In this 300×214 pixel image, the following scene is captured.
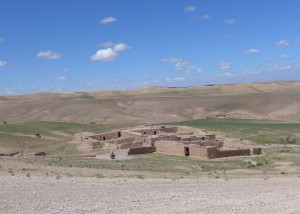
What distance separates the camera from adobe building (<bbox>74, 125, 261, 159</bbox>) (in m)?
41.9

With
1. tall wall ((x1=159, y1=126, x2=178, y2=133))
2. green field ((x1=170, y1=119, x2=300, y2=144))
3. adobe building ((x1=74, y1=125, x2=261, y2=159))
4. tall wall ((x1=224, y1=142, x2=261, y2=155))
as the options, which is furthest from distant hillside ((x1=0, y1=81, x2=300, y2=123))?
tall wall ((x1=224, y1=142, x2=261, y2=155))

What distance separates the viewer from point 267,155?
139ft

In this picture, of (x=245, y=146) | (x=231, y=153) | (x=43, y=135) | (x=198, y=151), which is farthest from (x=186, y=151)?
(x=43, y=135)

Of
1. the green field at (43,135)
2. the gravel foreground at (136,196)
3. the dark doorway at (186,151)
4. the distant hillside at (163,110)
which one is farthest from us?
the distant hillside at (163,110)

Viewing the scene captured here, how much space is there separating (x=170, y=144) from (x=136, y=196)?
28.4 meters

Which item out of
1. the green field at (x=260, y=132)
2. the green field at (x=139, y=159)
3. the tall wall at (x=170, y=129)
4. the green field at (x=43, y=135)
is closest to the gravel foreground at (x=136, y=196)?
the green field at (x=139, y=159)

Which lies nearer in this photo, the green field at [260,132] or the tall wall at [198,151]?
the tall wall at [198,151]

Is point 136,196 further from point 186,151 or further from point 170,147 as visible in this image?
point 170,147

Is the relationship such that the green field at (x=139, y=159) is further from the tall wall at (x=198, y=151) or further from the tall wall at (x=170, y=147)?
the tall wall at (x=198, y=151)

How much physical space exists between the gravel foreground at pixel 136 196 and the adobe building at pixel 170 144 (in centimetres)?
2131

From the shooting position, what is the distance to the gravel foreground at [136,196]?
1453 centimetres

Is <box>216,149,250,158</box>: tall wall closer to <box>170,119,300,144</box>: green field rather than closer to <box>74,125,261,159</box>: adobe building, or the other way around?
<box>74,125,261,159</box>: adobe building

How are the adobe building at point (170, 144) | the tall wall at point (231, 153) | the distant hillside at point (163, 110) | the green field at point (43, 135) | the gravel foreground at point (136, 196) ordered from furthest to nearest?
the distant hillside at point (163, 110)
the green field at point (43, 135)
the adobe building at point (170, 144)
the tall wall at point (231, 153)
the gravel foreground at point (136, 196)

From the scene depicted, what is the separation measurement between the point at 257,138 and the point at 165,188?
4181 centimetres
